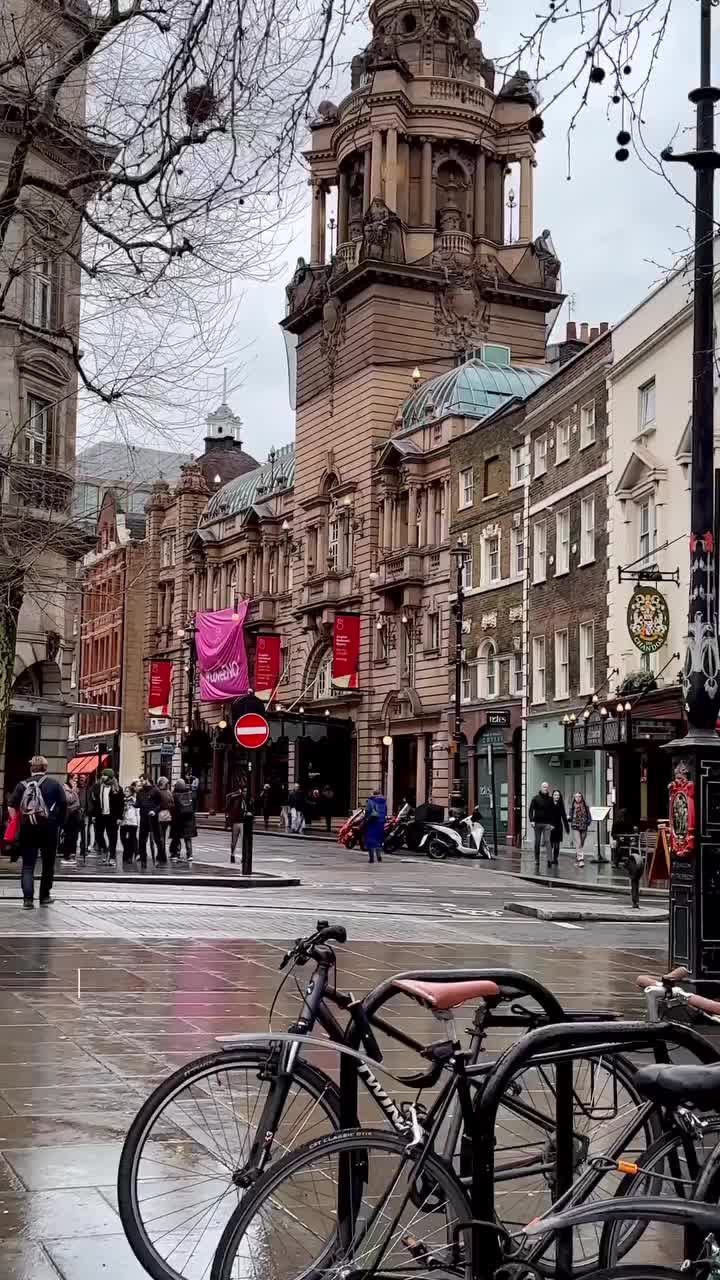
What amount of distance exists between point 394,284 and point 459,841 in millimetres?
31329

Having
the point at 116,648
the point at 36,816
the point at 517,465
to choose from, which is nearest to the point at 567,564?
the point at 517,465

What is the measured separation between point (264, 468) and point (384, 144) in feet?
75.9

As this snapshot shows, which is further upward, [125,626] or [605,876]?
[125,626]

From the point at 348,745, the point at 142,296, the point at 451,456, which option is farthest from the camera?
the point at 348,745

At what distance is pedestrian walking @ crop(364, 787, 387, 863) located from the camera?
3797 cm

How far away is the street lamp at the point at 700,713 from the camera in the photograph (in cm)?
1173

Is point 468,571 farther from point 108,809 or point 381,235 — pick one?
point 108,809

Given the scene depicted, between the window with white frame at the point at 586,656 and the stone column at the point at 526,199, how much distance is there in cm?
3276

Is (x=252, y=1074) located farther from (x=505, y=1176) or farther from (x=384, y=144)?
(x=384, y=144)

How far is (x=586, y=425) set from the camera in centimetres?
4309

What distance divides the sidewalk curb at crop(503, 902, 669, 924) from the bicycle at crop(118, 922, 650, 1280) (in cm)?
1678

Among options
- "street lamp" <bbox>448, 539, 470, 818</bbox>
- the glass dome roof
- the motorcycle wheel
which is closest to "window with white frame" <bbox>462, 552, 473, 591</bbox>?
"street lamp" <bbox>448, 539, 470, 818</bbox>

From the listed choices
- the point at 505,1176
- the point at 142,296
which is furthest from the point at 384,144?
the point at 505,1176

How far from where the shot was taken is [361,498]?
64.9 m
